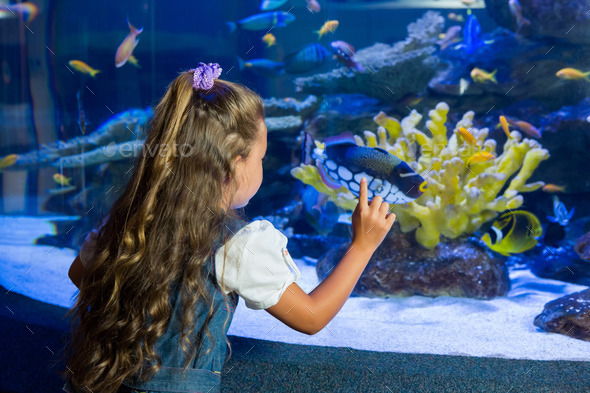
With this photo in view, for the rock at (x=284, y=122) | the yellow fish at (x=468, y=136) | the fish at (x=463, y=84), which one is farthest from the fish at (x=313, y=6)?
the yellow fish at (x=468, y=136)

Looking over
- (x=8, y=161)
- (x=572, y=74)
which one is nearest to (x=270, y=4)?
(x=572, y=74)

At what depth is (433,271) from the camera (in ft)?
9.09

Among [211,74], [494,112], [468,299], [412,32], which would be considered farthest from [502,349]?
[412,32]

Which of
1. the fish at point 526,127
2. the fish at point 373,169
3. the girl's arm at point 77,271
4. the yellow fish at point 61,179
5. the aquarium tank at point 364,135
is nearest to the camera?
the girl's arm at point 77,271

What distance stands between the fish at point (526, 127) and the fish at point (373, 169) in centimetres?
152

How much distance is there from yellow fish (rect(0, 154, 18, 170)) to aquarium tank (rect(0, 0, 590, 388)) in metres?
0.02

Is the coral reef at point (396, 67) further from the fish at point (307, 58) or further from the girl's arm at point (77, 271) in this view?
the girl's arm at point (77, 271)

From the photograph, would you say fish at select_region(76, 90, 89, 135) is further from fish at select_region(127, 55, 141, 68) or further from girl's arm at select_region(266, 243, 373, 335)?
girl's arm at select_region(266, 243, 373, 335)

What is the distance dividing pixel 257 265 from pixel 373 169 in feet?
4.50

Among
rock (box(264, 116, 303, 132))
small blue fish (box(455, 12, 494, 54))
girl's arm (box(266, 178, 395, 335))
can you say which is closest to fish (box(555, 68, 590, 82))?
small blue fish (box(455, 12, 494, 54))

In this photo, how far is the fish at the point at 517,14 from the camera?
11.5 ft

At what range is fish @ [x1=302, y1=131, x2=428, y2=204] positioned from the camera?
7.41 ft

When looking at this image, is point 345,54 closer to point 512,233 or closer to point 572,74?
point 572,74

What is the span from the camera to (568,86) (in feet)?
11.3
